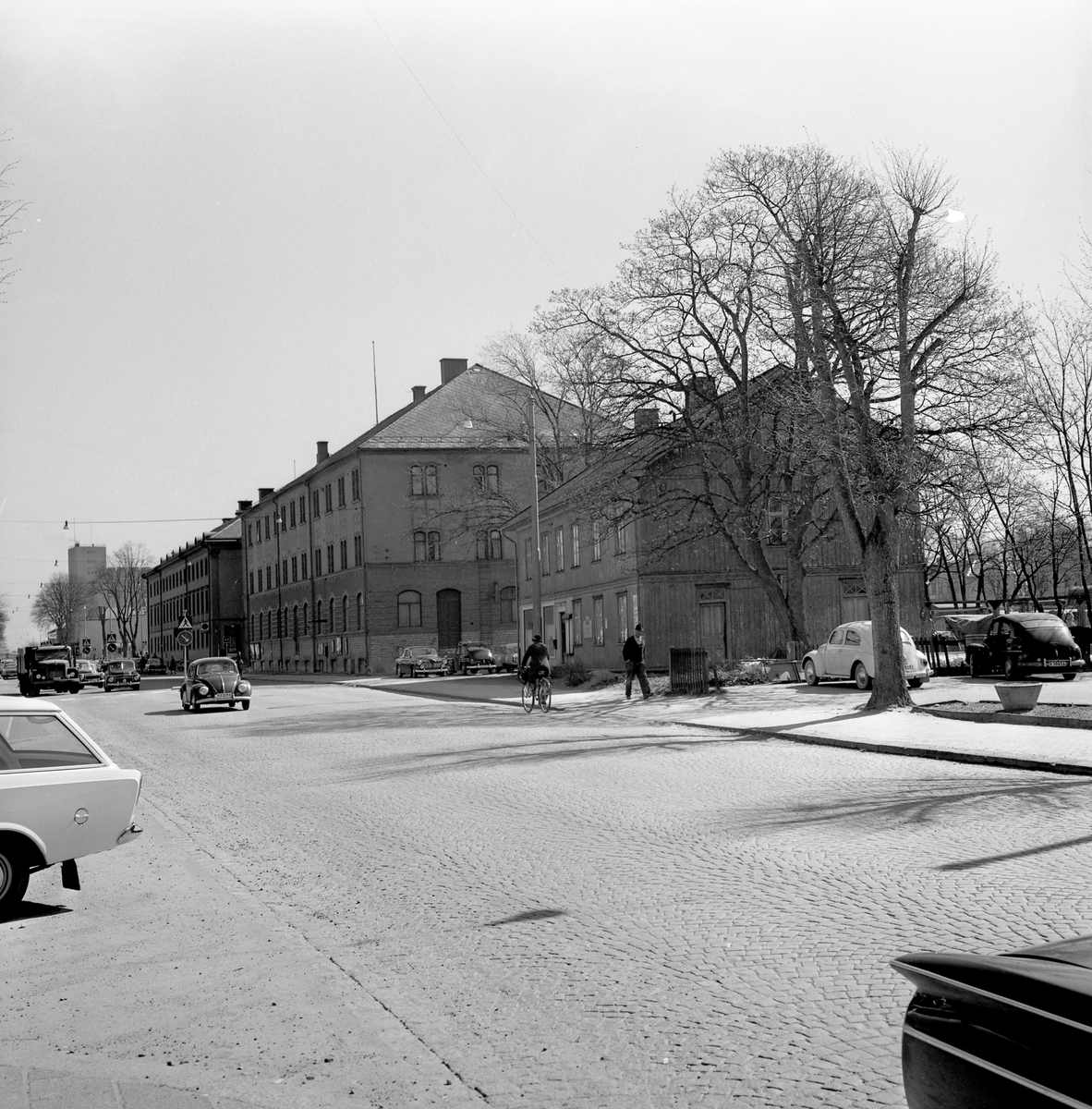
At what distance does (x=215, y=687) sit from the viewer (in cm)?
3341

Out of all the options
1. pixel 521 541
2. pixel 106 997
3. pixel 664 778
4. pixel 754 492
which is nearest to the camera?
pixel 106 997

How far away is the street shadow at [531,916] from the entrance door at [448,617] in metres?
64.3

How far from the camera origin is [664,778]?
14.9m

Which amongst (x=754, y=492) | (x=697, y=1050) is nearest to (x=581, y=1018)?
(x=697, y=1050)

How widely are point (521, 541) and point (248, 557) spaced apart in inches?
1868

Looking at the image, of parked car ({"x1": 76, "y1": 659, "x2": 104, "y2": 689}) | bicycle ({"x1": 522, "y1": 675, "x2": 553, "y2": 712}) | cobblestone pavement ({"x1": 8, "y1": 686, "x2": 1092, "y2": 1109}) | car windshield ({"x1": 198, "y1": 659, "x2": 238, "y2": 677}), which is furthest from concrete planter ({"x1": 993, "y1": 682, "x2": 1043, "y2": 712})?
parked car ({"x1": 76, "y1": 659, "x2": 104, "y2": 689})

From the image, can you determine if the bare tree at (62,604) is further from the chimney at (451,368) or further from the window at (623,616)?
the window at (623,616)

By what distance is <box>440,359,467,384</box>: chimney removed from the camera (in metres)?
80.2

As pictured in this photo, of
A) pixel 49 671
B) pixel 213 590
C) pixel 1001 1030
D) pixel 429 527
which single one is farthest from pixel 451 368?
pixel 1001 1030

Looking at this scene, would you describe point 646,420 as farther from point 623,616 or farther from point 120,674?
point 120,674

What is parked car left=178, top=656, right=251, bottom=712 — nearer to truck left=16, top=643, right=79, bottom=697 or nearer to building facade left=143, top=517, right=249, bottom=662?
truck left=16, top=643, right=79, bottom=697

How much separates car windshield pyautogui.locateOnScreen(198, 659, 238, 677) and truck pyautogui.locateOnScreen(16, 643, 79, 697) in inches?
981

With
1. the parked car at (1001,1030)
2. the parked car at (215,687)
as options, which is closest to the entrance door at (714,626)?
the parked car at (215,687)

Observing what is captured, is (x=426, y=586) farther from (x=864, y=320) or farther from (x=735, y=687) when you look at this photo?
(x=864, y=320)
